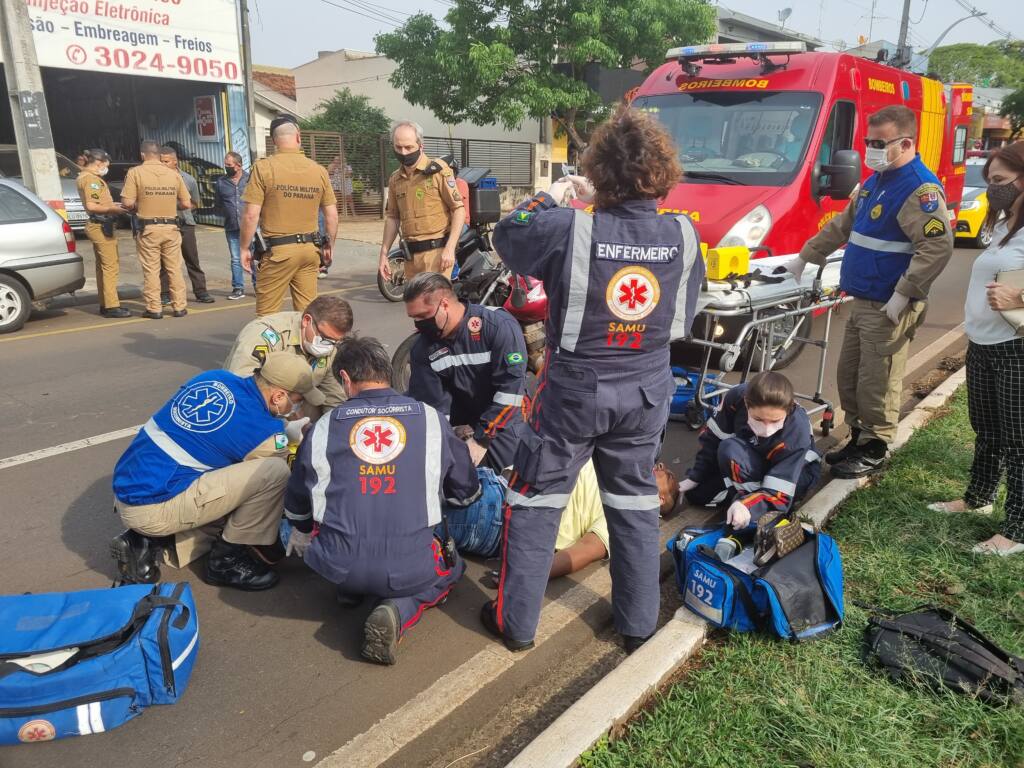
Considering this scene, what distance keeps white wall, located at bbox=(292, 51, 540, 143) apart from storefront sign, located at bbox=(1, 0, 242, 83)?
1463cm

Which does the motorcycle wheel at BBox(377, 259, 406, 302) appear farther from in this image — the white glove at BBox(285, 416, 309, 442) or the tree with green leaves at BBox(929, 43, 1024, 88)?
the tree with green leaves at BBox(929, 43, 1024, 88)

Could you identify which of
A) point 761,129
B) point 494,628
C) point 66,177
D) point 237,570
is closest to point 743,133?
point 761,129

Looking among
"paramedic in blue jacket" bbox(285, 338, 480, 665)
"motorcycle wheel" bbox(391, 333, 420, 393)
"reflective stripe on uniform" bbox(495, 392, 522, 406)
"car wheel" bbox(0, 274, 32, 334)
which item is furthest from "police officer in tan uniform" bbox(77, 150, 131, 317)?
"paramedic in blue jacket" bbox(285, 338, 480, 665)

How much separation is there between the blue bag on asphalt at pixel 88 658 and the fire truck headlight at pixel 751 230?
15.6 feet

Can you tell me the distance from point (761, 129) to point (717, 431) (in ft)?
13.2

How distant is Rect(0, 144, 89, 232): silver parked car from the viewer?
12.8m

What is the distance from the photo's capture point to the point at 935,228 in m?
3.79

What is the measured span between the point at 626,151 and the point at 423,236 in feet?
11.1

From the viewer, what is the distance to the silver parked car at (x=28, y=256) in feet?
25.3

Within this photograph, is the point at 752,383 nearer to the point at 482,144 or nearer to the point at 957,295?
the point at 957,295

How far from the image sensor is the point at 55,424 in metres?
5.21

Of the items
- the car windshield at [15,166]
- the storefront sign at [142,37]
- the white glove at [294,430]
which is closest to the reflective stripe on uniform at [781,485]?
the white glove at [294,430]

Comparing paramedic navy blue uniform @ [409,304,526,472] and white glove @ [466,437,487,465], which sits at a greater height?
paramedic navy blue uniform @ [409,304,526,472]

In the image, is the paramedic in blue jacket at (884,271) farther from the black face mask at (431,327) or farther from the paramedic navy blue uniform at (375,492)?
the paramedic navy blue uniform at (375,492)
